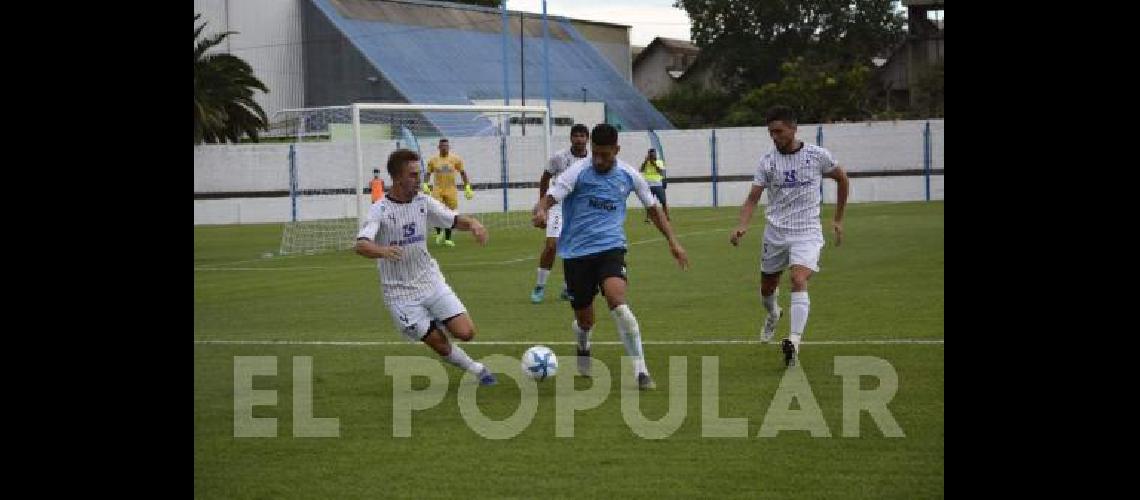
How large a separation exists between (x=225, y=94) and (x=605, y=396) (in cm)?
4602

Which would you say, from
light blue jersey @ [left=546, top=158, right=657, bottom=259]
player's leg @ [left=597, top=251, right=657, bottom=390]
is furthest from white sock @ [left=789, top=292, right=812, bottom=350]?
light blue jersey @ [left=546, top=158, right=657, bottom=259]

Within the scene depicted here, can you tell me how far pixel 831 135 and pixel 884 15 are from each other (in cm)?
3546

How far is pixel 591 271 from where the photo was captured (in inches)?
445

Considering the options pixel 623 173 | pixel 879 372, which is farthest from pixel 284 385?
pixel 879 372

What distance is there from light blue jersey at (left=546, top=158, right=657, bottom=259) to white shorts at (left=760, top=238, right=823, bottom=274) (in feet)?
5.90

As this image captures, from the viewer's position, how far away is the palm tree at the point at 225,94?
52.9 meters

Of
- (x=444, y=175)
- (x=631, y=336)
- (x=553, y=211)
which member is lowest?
(x=631, y=336)

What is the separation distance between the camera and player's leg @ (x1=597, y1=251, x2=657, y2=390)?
10750mm

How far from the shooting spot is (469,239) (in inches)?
1257

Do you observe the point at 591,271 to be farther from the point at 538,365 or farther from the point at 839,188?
the point at 839,188

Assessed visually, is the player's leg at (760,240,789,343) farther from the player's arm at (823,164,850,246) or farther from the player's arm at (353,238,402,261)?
the player's arm at (353,238,402,261)

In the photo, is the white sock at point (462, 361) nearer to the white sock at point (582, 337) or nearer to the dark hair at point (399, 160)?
the white sock at point (582, 337)

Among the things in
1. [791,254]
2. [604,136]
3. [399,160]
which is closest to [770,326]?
[791,254]
